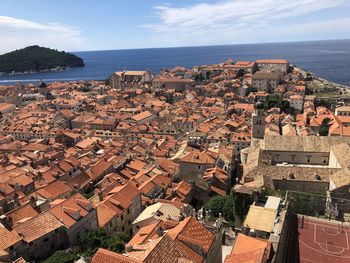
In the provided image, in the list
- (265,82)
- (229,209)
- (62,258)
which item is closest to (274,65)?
(265,82)

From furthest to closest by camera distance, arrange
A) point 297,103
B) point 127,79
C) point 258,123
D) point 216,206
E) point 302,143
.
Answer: point 127,79
point 297,103
point 258,123
point 302,143
point 216,206

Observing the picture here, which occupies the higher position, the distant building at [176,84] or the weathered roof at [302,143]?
the weathered roof at [302,143]

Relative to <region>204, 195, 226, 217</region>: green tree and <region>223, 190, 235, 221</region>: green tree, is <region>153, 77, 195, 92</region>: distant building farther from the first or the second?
<region>223, 190, 235, 221</region>: green tree

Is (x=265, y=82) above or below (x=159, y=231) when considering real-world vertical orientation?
below

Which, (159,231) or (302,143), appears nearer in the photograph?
(159,231)

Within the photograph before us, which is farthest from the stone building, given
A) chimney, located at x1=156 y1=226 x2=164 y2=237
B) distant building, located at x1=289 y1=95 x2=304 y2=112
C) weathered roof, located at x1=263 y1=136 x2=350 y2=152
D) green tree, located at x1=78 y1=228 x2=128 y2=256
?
chimney, located at x1=156 y1=226 x2=164 y2=237

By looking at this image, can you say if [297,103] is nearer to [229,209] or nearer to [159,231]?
[229,209]

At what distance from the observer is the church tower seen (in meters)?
57.7

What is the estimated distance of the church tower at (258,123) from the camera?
5766 centimetres

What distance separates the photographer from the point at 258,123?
57.9 m

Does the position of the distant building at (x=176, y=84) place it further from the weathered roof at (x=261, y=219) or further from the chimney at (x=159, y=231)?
the chimney at (x=159, y=231)

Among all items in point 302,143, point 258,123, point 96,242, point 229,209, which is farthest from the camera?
point 258,123

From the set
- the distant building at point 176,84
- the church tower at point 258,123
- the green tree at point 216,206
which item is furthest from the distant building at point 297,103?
the green tree at point 216,206

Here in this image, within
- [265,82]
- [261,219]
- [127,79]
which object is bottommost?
[265,82]
